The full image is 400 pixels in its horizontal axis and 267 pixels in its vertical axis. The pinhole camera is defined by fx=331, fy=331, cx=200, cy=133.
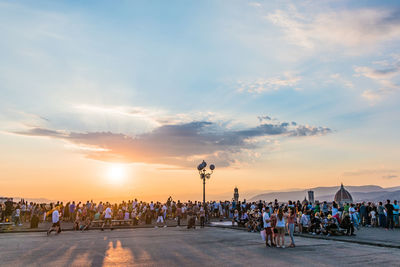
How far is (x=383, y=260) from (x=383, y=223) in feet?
48.0

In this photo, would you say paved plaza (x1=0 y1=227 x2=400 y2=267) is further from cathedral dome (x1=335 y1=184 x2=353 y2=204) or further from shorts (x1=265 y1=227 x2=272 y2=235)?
cathedral dome (x1=335 y1=184 x2=353 y2=204)

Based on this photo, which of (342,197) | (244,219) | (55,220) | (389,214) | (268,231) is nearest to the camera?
(268,231)

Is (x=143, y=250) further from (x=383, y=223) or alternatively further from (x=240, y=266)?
(x=383, y=223)

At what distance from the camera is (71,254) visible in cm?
1316

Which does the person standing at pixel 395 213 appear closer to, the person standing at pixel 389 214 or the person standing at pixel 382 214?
the person standing at pixel 389 214

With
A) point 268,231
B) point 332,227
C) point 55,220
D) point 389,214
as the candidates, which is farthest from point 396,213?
point 55,220

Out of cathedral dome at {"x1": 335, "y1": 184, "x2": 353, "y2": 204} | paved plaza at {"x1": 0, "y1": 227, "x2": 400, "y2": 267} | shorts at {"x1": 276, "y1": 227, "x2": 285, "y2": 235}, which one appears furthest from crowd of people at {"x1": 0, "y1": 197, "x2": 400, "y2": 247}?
cathedral dome at {"x1": 335, "y1": 184, "x2": 353, "y2": 204}

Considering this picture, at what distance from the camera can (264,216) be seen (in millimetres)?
15586

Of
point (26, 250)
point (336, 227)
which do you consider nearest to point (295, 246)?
point (336, 227)

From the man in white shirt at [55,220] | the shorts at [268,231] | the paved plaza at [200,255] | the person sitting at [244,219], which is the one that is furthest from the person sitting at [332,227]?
the man in white shirt at [55,220]

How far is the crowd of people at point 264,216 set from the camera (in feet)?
52.0

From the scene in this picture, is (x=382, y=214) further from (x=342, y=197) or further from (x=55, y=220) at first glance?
(x=342, y=197)

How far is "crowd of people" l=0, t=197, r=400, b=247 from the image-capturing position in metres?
15.9

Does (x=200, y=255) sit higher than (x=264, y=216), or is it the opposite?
(x=264, y=216)
